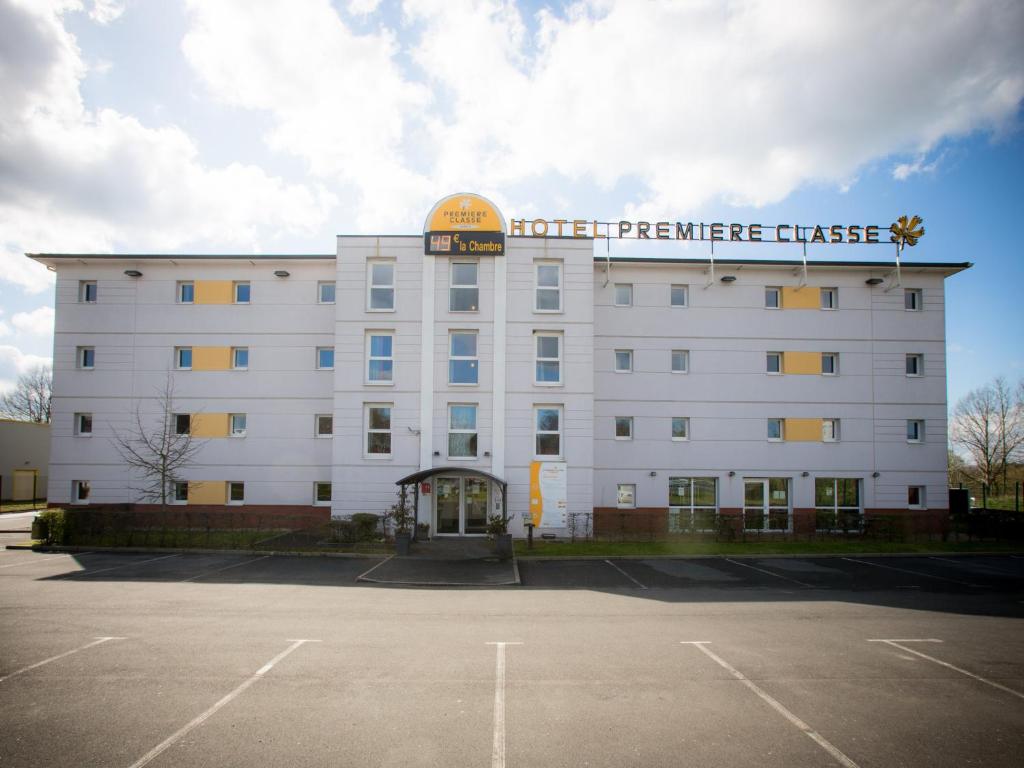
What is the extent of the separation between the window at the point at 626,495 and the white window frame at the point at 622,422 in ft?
6.45

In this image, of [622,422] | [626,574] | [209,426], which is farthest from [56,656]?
[622,422]

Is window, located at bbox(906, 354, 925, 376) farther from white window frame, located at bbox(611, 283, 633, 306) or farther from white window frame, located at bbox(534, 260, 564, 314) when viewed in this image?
white window frame, located at bbox(534, 260, 564, 314)

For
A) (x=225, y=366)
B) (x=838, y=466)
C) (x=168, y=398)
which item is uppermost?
(x=225, y=366)

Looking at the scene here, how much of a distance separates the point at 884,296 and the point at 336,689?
27.2 m

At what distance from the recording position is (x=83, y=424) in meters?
23.9

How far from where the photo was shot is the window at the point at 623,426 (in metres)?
23.8

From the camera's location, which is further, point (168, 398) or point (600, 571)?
point (168, 398)

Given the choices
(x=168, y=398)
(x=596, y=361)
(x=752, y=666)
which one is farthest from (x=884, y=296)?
(x=168, y=398)

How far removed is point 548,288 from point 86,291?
2073 cm

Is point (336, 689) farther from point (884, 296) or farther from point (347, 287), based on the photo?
point (884, 296)

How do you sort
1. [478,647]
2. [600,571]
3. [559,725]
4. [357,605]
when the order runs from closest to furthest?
[559,725], [478,647], [357,605], [600,571]

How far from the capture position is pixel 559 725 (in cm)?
569

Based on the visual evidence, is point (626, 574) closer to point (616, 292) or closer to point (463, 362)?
point (463, 362)

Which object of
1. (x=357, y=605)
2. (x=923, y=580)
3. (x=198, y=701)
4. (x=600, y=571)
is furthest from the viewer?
(x=600, y=571)
